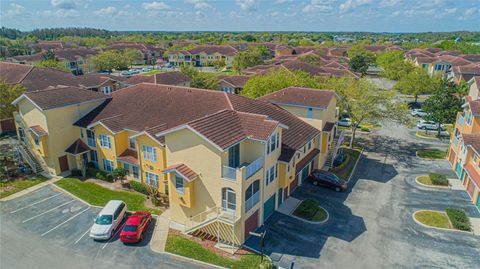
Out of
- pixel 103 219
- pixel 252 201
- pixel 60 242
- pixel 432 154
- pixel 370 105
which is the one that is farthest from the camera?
pixel 432 154

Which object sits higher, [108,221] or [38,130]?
[38,130]

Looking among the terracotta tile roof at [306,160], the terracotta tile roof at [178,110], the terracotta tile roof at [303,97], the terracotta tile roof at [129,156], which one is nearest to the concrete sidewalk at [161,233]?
the terracotta tile roof at [129,156]

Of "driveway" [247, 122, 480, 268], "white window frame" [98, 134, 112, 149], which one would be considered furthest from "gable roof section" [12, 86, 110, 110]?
"driveway" [247, 122, 480, 268]

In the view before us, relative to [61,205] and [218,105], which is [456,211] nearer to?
[218,105]

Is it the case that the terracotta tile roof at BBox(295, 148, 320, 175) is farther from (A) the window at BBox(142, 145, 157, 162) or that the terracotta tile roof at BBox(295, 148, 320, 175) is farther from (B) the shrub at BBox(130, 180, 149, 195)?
(B) the shrub at BBox(130, 180, 149, 195)

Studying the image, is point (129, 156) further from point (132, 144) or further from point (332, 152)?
point (332, 152)

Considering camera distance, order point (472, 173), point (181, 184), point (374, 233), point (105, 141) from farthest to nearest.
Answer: point (105, 141) → point (472, 173) → point (374, 233) → point (181, 184)

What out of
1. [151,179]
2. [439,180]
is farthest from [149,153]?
[439,180]

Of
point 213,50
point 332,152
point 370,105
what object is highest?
point 213,50
